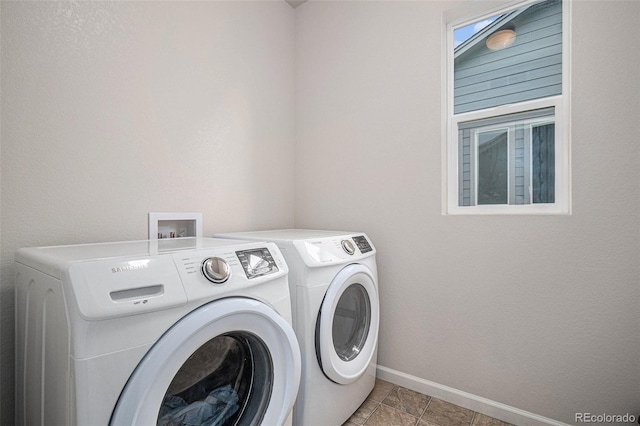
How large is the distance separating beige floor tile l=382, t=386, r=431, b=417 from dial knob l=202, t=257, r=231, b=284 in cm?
134

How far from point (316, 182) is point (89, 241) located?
1.39 meters

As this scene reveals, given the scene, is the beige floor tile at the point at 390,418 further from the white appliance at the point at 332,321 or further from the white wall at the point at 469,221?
the white wall at the point at 469,221

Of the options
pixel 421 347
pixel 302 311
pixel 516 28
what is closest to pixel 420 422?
pixel 421 347

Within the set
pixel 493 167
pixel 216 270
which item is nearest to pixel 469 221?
pixel 493 167

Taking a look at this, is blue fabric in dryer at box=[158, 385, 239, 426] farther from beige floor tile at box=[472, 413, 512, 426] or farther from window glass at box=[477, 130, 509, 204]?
window glass at box=[477, 130, 509, 204]

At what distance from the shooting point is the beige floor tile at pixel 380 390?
1.77 m

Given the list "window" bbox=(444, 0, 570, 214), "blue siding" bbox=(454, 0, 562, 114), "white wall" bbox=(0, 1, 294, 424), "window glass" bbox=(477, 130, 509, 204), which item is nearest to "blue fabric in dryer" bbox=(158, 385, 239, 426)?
"white wall" bbox=(0, 1, 294, 424)

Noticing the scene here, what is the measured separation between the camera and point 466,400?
1.66 metres

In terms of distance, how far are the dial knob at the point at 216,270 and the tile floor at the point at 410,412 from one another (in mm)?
1139

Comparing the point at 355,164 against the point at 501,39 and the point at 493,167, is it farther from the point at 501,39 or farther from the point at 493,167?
the point at 501,39

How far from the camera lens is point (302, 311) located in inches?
51.3

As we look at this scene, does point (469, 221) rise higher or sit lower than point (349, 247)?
higher

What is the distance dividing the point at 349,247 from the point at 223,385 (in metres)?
0.84

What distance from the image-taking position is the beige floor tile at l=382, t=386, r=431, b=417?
5.43ft
